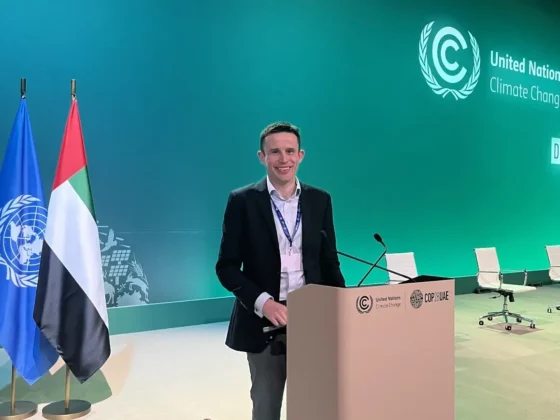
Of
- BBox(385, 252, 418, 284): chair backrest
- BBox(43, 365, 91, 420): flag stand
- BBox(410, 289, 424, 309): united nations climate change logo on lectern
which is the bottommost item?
BBox(43, 365, 91, 420): flag stand

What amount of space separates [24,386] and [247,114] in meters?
4.40

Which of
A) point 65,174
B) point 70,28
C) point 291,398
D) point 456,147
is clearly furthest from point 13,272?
point 456,147

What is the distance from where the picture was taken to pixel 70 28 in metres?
6.23

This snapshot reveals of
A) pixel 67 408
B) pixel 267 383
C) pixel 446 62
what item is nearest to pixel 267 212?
pixel 267 383

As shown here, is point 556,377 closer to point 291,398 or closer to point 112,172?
point 291,398

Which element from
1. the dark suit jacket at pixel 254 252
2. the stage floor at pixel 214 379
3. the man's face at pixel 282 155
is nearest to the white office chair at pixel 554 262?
the stage floor at pixel 214 379

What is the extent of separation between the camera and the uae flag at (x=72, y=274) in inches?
139

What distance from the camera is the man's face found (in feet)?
6.81

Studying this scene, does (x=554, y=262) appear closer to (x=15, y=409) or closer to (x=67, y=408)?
(x=67, y=408)

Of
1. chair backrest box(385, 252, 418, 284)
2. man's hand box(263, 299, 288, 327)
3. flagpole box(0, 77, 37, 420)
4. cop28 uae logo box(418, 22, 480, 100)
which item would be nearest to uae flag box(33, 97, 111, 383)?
flagpole box(0, 77, 37, 420)

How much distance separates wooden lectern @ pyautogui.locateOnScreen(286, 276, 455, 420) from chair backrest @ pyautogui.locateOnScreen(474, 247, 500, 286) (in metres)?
6.01

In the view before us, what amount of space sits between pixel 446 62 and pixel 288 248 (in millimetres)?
8836

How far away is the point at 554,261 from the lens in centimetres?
877

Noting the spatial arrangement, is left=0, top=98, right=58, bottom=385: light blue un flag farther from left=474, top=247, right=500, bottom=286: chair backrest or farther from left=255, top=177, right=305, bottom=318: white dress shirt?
left=474, top=247, right=500, bottom=286: chair backrest
